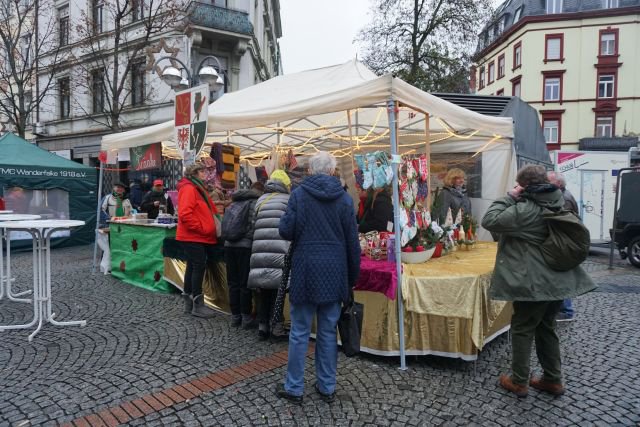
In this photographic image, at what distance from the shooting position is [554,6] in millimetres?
29922

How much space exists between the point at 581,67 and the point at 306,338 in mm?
33369

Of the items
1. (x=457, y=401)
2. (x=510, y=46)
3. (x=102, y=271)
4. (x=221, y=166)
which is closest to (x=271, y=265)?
(x=457, y=401)

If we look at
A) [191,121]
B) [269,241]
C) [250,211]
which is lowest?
[269,241]

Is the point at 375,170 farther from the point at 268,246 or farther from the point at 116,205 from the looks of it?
the point at 116,205

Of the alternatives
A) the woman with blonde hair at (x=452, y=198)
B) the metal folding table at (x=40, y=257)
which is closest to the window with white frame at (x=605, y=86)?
the woman with blonde hair at (x=452, y=198)

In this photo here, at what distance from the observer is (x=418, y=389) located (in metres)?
3.22

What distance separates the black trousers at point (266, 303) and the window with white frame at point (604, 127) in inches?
1261

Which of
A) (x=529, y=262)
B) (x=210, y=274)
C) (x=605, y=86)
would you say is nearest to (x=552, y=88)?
(x=605, y=86)

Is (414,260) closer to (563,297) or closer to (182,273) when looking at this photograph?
(563,297)

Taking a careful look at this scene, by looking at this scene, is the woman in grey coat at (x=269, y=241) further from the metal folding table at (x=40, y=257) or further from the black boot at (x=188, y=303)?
the metal folding table at (x=40, y=257)

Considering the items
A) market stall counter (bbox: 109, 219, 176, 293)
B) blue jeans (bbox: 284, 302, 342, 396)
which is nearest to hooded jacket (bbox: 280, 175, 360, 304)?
blue jeans (bbox: 284, 302, 342, 396)

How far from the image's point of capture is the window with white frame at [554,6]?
2978 cm

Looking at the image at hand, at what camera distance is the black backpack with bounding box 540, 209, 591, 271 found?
281 cm

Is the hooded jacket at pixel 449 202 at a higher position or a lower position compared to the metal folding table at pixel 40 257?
higher
